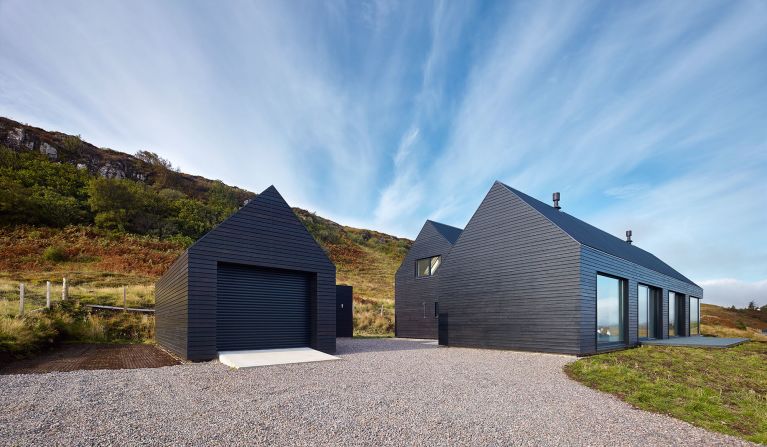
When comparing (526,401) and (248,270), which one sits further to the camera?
(248,270)

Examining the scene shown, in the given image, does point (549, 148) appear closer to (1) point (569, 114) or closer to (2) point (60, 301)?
(1) point (569, 114)

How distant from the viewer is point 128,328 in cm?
1438

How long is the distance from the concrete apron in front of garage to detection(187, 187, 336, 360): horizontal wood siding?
595mm

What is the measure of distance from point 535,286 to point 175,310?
10.7 m

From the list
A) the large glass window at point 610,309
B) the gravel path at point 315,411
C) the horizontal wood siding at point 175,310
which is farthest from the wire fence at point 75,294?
the large glass window at point 610,309

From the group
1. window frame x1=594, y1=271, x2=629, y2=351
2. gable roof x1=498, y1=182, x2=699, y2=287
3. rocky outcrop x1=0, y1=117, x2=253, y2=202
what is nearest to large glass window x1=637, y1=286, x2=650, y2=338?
gable roof x1=498, y1=182, x2=699, y2=287

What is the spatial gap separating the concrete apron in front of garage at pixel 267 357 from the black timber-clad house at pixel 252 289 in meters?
0.42

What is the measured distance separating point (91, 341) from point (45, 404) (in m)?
9.36

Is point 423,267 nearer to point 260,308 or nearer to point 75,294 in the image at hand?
point 260,308

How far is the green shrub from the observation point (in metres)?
23.9

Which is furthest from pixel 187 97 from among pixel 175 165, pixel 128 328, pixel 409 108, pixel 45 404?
pixel 175 165

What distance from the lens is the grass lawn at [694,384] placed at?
16.6ft

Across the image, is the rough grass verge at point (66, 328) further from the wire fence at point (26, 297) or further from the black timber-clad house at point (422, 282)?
the black timber-clad house at point (422, 282)

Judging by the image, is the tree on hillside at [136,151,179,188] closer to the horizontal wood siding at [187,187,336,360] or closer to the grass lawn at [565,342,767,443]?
the horizontal wood siding at [187,187,336,360]
